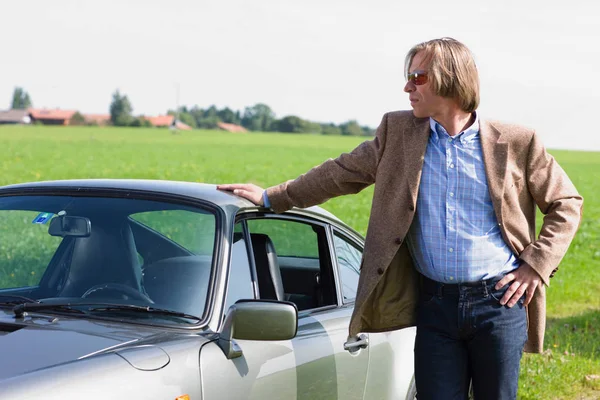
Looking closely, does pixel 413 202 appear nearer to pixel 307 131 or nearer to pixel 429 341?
pixel 429 341

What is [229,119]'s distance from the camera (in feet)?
467

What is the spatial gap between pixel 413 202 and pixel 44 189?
5.52 ft

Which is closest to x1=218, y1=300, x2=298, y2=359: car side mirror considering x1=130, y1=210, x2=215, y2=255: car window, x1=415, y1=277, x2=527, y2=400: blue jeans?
x1=130, y1=210, x2=215, y2=255: car window

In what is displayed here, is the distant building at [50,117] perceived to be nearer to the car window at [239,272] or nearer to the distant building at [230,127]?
the distant building at [230,127]

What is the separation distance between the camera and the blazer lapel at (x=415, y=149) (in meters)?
3.83

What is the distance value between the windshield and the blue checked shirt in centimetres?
88

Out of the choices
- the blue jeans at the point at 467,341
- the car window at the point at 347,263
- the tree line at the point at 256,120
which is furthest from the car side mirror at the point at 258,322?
the tree line at the point at 256,120

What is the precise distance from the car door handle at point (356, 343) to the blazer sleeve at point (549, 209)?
37.8 inches

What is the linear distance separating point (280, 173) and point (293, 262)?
44.1 metres

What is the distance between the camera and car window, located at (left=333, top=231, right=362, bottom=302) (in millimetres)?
4930

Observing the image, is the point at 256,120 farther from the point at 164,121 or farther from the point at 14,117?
the point at 14,117

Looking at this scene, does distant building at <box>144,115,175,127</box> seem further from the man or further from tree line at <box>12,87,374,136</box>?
the man

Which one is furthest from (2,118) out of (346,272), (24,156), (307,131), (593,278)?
(346,272)

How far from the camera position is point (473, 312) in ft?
12.1
